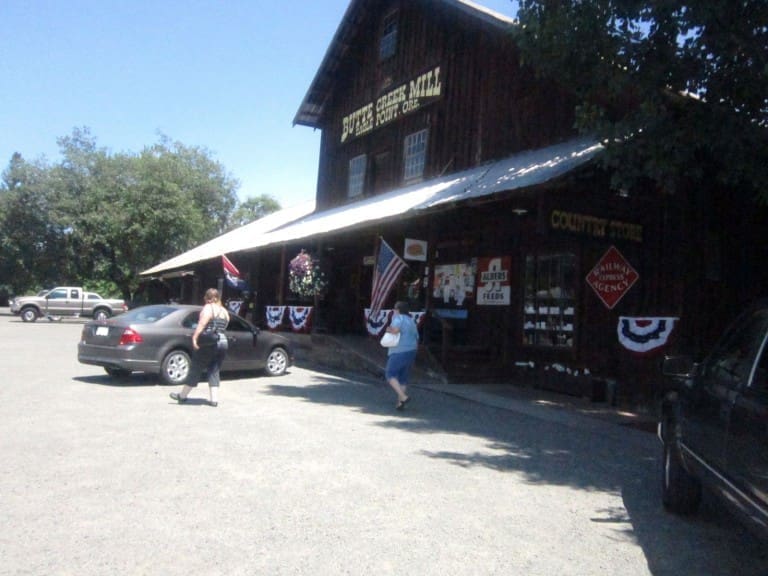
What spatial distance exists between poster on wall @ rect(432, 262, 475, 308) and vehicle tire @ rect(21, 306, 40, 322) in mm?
26416

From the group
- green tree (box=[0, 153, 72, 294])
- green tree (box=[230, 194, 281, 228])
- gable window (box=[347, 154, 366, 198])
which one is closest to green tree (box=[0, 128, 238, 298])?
green tree (box=[0, 153, 72, 294])

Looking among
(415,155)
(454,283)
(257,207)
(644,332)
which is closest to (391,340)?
(644,332)

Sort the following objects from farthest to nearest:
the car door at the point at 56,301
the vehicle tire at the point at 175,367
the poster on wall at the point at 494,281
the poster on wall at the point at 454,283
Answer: the car door at the point at 56,301 → the poster on wall at the point at 454,283 → the poster on wall at the point at 494,281 → the vehicle tire at the point at 175,367

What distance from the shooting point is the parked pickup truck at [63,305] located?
3488 cm

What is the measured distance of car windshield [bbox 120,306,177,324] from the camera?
11.7 meters

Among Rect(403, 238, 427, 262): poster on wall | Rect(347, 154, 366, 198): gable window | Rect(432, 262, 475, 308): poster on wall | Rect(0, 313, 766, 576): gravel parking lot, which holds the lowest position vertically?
Rect(0, 313, 766, 576): gravel parking lot

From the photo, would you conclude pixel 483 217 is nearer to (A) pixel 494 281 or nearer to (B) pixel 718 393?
(A) pixel 494 281

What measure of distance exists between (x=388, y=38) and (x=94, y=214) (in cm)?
2590

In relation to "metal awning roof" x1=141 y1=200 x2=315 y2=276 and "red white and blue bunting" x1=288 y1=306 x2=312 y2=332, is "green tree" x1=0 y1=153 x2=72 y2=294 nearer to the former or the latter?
"metal awning roof" x1=141 y1=200 x2=315 y2=276

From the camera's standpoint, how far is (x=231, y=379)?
13336 millimetres

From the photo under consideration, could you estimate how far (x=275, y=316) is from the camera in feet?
66.1

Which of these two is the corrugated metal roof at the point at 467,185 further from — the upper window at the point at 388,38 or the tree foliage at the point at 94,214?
the tree foliage at the point at 94,214

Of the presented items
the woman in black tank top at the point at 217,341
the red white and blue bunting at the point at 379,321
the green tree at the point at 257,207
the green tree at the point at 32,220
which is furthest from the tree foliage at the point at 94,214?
the woman in black tank top at the point at 217,341

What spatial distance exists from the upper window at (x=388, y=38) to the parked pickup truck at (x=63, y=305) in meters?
22.9
